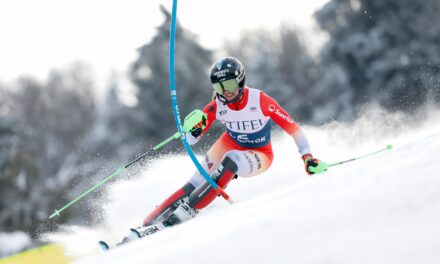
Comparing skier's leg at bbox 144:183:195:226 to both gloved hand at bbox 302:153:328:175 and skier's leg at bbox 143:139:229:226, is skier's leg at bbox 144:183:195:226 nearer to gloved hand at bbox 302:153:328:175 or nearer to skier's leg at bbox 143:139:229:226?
skier's leg at bbox 143:139:229:226

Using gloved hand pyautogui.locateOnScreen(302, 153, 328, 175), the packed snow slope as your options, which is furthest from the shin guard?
the packed snow slope

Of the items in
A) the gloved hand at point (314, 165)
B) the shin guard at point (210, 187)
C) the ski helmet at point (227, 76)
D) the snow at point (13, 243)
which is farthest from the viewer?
the snow at point (13, 243)

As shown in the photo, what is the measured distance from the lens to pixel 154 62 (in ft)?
74.2

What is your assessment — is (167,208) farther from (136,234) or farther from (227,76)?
(227,76)

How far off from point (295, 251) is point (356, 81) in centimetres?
2181

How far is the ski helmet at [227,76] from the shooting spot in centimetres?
500

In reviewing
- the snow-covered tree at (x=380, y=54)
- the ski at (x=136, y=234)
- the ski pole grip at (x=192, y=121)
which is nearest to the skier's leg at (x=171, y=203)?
the ski at (x=136, y=234)

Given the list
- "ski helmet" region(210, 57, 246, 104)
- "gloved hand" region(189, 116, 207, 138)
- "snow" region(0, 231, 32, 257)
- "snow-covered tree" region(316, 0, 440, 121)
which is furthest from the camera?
"snow-covered tree" region(316, 0, 440, 121)

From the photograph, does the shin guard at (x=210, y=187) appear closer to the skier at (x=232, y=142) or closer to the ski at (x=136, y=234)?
the skier at (x=232, y=142)

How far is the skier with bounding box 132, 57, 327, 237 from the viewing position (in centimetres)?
476

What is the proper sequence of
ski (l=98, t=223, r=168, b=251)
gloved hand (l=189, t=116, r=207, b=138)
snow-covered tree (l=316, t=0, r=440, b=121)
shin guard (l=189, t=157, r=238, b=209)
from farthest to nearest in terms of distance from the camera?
1. snow-covered tree (l=316, t=0, r=440, b=121)
2. gloved hand (l=189, t=116, r=207, b=138)
3. shin guard (l=189, t=157, r=238, b=209)
4. ski (l=98, t=223, r=168, b=251)

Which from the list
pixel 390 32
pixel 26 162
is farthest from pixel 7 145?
pixel 390 32

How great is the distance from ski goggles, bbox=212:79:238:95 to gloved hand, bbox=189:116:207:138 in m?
0.31

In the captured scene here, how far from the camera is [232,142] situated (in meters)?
5.61
